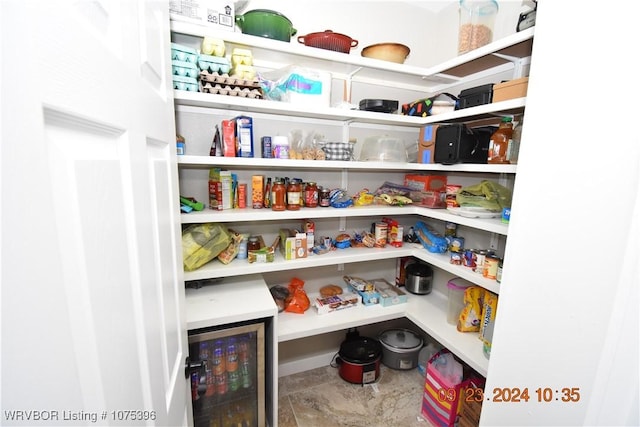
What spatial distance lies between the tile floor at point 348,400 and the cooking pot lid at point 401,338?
0.64ft

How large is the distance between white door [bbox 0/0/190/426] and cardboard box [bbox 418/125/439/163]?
1.42 metres

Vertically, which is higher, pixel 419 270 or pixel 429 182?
pixel 429 182

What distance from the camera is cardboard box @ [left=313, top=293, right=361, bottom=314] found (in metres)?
1.60

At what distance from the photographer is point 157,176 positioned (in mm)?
564

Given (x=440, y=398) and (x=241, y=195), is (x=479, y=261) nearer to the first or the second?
(x=440, y=398)

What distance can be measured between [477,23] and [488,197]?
2.98 feet


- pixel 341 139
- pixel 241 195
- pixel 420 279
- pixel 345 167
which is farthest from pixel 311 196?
pixel 420 279

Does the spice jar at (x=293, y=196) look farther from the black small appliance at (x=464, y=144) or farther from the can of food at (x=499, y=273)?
the can of food at (x=499, y=273)

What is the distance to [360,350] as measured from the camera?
182 centimetres

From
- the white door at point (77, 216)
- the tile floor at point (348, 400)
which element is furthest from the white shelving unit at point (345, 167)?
the white door at point (77, 216)

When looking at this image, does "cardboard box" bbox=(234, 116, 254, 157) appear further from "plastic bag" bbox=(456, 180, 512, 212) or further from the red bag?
the red bag

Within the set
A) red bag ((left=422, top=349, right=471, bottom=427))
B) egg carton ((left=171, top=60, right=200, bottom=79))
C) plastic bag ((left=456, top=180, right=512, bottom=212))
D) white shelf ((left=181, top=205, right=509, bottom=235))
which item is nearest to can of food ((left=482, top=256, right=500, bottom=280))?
white shelf ((left=181, top=205, right=509, bottom=235))

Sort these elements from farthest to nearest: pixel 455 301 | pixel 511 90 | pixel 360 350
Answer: pixel 360 350 → pixel 455 301 → pixel 511 90
